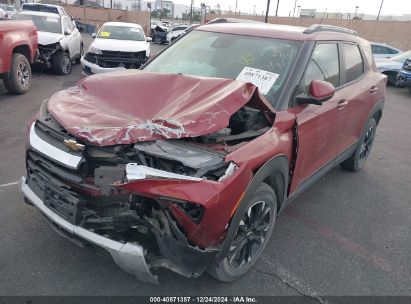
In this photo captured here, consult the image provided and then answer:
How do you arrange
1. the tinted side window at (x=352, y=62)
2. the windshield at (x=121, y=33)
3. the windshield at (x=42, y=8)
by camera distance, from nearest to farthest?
1. the tinted side window at (x=352, y=62)
2. the windshield at (x=121, y=33)
3. the windshield at (x=42, y=8)

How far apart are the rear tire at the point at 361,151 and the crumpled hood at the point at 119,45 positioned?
21.8ft

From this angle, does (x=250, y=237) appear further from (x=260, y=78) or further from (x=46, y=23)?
(x=46, y=23)

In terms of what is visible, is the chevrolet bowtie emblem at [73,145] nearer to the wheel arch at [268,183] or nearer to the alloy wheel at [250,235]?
the wheel arch at [268,183]

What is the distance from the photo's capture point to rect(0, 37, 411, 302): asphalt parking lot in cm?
265

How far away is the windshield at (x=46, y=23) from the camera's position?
1030 centimetres

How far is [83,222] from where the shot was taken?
2307 mm

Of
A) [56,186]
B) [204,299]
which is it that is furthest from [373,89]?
[56,186]

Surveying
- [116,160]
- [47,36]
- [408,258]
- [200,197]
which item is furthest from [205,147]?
[47,36]

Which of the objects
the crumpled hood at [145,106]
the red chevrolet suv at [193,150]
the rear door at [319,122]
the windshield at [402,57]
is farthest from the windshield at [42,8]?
the windshield at [402,57]

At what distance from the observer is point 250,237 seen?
2758 mm

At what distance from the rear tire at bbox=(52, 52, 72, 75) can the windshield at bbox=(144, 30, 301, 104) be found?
7242 mm

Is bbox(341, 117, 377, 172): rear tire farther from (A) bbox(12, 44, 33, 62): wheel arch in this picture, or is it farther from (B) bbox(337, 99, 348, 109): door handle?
(A) bbox(12, 44, 33, 62): wheel arch

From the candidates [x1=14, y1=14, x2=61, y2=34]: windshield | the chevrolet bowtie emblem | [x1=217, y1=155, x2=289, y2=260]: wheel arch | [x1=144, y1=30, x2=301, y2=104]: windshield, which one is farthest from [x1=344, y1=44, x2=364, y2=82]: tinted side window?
[x1=14, y1=14, x2=61, y2=34]: windshield

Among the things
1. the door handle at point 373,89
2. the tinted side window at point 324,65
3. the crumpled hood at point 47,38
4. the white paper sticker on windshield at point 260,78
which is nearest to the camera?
the white paper sticker on windshield at point 260,78
